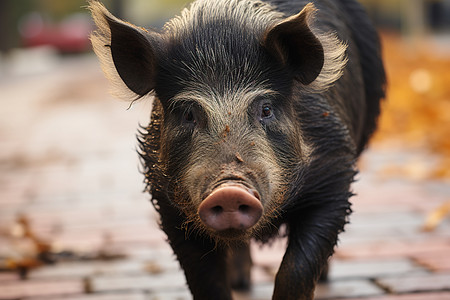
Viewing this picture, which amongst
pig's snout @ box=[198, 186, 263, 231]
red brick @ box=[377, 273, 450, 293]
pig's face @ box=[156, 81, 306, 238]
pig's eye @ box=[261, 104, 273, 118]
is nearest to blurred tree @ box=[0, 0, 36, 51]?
red brick @ box=[377, 273, 450, 293]

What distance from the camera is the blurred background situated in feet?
14.1

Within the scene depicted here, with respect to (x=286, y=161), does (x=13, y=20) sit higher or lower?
higher

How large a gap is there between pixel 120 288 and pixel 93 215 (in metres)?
1.72

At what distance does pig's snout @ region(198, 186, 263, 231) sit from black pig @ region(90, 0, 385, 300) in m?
0.19

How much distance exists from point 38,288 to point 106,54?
1675 mm

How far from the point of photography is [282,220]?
11.2ft

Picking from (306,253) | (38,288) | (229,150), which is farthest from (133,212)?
(229,150)

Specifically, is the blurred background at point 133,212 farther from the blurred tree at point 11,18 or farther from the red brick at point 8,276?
the blurred tree at point 11,18

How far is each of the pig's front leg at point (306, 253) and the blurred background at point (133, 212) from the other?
2.76 ft

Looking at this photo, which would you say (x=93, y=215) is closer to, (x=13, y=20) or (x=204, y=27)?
(x=204, y=27)

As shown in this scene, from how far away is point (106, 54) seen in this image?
3348mm

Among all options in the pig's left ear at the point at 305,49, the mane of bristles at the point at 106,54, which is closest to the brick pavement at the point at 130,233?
the mane of bristles at the point at 106,54

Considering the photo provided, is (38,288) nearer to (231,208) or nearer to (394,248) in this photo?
(231,208)

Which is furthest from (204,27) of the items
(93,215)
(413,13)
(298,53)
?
(413,13)
